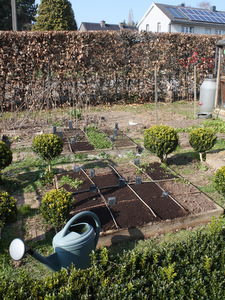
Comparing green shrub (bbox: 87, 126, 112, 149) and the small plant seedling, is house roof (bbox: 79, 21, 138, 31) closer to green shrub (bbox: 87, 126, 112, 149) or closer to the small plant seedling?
green shrub (bbox: 87, 126, 112, 149)

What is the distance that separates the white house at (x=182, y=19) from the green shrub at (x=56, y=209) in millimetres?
25687

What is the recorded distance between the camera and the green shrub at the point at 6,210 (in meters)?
3.96

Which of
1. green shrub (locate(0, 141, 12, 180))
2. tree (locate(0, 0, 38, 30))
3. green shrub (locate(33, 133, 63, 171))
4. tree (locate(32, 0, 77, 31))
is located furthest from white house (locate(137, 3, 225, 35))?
green shrub (locate(0, 141, 12, 180))

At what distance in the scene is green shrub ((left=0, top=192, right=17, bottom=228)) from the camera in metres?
3.96

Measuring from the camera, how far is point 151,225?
14.6ft

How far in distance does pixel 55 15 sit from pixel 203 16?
14.6 metres

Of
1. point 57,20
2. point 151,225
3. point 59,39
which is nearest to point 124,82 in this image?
point 59,39

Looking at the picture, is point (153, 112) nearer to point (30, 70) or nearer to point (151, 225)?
point (30, 70)

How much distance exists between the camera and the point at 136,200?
16.6 ft

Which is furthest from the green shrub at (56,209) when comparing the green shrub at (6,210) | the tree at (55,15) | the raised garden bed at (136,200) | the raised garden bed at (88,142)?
the tree at (55,15)

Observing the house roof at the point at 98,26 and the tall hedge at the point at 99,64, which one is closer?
the tall hedge at the point at 99,64

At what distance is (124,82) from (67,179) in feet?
29.1

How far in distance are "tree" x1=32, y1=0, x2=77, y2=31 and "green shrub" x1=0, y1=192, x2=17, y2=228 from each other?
94.8 feet

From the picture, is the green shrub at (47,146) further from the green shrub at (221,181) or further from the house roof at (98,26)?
the house roof at (98,26)
